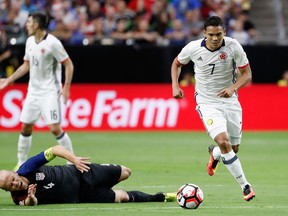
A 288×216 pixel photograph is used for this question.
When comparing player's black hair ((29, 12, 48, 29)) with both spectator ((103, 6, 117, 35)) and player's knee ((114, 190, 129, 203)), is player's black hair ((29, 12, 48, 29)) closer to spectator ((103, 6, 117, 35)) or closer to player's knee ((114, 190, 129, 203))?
player's knee ((114, 190, 129, 203))

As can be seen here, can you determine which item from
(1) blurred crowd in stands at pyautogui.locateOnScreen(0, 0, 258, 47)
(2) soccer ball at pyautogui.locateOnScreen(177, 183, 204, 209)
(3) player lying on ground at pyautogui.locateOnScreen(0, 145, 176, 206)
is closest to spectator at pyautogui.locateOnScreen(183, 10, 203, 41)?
(1) blurred crowd in stands at pyautogui.locateOnScreen(0, 0, 258, 47)

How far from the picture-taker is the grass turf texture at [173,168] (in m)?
11.1

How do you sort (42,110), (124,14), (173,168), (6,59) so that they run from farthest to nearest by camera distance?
(124,14) → (6,59) → (173,168) → (42,110)

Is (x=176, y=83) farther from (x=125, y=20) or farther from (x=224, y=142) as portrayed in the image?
(x=125, y=20)

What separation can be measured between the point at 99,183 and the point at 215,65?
7.93 feet

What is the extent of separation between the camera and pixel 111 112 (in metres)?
23.5

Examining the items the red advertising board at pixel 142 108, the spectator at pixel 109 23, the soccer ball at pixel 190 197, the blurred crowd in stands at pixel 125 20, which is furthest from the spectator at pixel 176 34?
the soccer ball at pixel 190 197

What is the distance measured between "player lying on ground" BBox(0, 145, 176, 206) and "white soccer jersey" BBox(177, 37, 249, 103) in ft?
5.44

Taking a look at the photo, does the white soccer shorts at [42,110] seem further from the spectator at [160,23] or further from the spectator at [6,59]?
the spectator at [160,23]

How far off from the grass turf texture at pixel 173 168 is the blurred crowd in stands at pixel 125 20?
3325mm

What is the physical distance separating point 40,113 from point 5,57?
8.82 m

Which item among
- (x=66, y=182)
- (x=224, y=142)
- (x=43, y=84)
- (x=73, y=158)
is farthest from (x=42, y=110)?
(x=73, y=158)

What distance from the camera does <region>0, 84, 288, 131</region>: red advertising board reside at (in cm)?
2345

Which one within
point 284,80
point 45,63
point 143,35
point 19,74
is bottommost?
point 284,80
